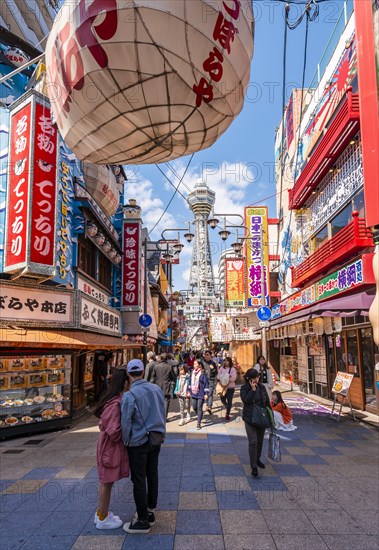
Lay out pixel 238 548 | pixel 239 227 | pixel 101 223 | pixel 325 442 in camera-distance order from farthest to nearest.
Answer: pixel 239 227, pixel 101 223, pixel 325 442, pixel 238 548

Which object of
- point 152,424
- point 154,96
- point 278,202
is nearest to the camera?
point 154,96

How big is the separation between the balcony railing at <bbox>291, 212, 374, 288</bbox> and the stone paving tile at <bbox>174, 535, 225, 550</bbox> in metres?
8.48

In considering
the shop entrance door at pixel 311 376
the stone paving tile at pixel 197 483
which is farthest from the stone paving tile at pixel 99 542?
the shop entrance door at pixel 311 376

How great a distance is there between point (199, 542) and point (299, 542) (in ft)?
3.67

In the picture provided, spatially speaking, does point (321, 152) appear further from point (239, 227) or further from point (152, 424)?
point (152, 424)

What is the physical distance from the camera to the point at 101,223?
14.4 metres

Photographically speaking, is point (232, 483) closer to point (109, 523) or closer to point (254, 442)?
point (254, 442)

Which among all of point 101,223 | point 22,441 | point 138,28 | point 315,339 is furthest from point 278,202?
point 138,28

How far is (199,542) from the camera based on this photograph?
4.42 meters

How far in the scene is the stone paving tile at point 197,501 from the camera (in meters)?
5.36

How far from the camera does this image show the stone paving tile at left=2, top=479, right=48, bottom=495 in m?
6.03

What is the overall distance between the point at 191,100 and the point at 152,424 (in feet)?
11.9

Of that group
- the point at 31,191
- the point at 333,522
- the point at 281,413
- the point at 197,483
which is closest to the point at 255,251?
the point at 281,413

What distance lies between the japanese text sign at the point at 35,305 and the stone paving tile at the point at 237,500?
6.56m
